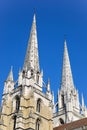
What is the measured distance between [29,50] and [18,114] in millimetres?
11043

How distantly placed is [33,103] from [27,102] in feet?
2.65

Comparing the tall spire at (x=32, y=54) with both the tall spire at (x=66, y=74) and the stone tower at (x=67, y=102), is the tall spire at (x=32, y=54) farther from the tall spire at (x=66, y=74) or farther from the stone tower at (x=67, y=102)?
the tall spire at (x=66, y=74)

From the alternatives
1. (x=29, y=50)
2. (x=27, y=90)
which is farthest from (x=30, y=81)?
(x=29, y=50)

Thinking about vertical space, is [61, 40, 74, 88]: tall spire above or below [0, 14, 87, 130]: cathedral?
above

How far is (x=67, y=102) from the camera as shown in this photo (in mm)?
40938

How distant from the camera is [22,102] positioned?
3328 centimetres

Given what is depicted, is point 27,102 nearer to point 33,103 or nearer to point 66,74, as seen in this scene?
point 33,103

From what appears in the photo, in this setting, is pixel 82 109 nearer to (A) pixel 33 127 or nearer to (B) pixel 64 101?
(B) pixel 64 101

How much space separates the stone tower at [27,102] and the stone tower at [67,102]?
4.68 metres

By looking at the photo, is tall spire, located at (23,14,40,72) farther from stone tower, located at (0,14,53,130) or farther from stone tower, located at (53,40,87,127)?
stone tower, located at (53,40,87,127)

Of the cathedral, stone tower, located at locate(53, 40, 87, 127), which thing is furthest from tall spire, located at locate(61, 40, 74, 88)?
the cathedral

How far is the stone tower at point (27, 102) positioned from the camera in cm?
3234

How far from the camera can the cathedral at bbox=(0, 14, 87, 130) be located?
32875 mm

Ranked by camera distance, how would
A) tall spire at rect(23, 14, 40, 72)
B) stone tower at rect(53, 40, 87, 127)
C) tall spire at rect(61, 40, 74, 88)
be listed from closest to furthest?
tall spire at rect(23, 14, 40, 72) < stone tower at rect(53, 40, 87, 127) < tall spire at rect(61, 40, 74, 88)
